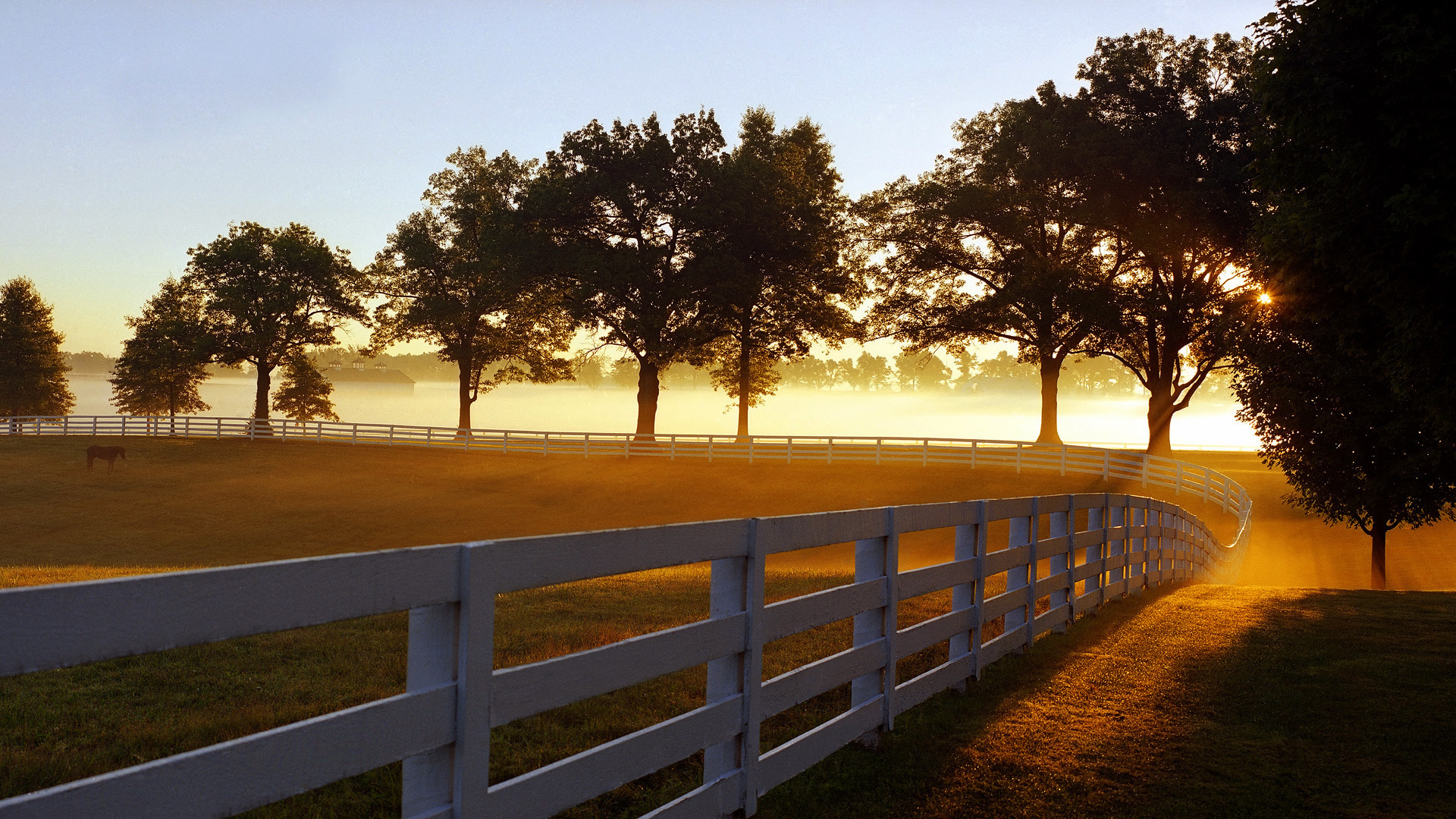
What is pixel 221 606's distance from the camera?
248 centimetres

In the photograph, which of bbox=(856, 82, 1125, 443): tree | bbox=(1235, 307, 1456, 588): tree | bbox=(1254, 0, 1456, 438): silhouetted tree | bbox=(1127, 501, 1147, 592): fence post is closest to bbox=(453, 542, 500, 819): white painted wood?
bbox=(1254, 0, 1456, 438): silhouetted tree

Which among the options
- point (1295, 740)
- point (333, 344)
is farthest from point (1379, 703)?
point (333, 344)

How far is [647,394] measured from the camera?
50344 mm

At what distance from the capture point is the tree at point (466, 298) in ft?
182

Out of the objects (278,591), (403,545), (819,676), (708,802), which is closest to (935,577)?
(819,676)

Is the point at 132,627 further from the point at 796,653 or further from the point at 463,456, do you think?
the point at 463,456

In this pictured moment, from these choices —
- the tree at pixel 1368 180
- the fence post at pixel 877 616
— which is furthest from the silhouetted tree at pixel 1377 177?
the fence post at pixel 877 616

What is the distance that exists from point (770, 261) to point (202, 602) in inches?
1848

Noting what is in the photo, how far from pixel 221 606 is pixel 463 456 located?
42.3m

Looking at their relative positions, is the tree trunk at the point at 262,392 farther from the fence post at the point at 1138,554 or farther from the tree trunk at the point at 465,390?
the fence post at the point at 1138,554

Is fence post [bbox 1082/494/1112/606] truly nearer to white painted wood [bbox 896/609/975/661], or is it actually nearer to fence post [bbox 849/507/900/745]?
white painted wood [bbox 896/609/975/661]

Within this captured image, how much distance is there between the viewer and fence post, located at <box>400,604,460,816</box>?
3.09 metres

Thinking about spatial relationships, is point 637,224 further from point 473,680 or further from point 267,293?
point 473,680

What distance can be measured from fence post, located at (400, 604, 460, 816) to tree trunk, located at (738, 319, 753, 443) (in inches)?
1817
